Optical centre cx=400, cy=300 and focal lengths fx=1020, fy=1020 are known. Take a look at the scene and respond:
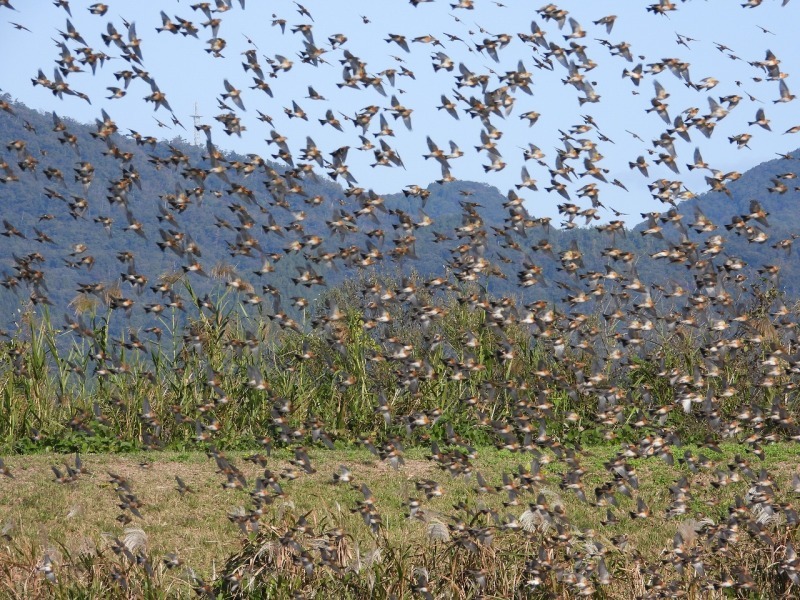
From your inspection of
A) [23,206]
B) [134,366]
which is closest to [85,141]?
[23,206]

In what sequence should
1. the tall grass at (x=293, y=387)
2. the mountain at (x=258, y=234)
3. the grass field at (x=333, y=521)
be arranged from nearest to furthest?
1. the grass field at (x=333, y=521)
2. the mountain at (x=258, y=234)
3. the tall grass at (x=293, y=387)

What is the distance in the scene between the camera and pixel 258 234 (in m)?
129

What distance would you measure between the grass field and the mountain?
94.0 inches

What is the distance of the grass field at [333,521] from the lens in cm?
809

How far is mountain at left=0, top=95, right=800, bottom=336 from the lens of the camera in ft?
39.6

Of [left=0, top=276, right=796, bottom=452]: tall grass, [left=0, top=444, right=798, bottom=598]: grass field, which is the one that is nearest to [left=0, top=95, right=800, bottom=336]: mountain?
[left=0, top=276, right=796, bottom=452]: tall grass

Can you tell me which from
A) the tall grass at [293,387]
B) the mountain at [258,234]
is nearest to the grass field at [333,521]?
the tall grass at [293,387]

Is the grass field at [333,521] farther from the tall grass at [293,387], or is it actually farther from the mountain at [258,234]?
the mountain at [258,234]

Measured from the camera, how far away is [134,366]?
16219 mm

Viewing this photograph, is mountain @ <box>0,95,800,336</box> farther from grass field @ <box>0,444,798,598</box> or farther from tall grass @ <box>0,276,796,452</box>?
grass field @ <box>0,444,798,598</box>

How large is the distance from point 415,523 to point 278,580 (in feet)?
11.6

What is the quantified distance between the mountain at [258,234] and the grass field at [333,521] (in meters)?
2.39

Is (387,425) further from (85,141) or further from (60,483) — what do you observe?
(85,141)

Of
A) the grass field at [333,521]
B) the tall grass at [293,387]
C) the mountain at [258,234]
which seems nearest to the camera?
the grass field at [333,521]
